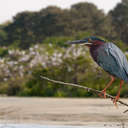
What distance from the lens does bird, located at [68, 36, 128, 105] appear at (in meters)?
3.30

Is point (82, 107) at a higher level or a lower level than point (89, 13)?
lower

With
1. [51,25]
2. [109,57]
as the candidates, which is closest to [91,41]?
[109,57]

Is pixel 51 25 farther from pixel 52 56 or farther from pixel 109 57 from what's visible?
pixel 109 57

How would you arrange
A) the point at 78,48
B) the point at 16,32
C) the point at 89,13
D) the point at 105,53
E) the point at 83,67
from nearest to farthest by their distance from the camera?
the point at 105,53 < the point at 83,67 < the point at 78,48 < the point at 16,32 < the point at 89,13

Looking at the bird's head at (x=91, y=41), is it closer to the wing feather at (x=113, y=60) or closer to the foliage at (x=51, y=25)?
the wing feather at (x=113, y=60)

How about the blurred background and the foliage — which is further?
the foliage

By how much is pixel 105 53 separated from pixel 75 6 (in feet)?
162

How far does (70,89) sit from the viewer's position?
19594 millimetres

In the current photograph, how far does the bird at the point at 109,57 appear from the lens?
130 inches

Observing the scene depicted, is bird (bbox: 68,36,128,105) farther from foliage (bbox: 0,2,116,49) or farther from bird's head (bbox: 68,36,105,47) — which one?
foliage (bbox: 0,2,116,49)

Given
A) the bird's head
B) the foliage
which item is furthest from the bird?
the foliage

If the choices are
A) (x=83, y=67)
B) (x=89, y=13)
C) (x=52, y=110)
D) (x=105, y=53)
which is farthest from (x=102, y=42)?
(x=89, y=13)

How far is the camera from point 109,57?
3383 mm

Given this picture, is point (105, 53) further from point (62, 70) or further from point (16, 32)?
point (16, 32)
